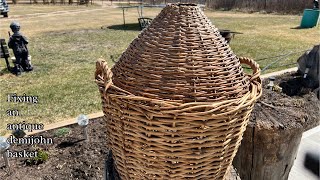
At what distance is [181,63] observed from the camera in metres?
1.34

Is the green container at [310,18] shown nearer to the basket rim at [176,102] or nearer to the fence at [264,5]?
the fence at [264,5]

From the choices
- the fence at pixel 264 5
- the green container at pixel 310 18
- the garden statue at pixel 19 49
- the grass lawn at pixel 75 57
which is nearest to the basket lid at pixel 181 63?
the grass lawn at pixel 75 57

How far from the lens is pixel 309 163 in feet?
11.3

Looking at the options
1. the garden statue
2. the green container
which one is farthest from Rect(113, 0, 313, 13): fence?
the garden statue

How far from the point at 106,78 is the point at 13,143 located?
2.78 m

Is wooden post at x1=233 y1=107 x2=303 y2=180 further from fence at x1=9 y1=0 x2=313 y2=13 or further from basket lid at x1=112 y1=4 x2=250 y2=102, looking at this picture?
fence at x1=9 y1=0 x2=313 y2=13

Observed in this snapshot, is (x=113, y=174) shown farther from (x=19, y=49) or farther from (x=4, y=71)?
(x=4, y=71)

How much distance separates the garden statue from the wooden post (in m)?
6.56

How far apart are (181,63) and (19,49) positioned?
709 cm

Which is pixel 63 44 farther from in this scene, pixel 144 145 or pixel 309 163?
pixel 144 145

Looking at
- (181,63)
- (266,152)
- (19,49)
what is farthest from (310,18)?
(181,63)

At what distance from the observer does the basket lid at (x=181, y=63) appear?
1.32m
